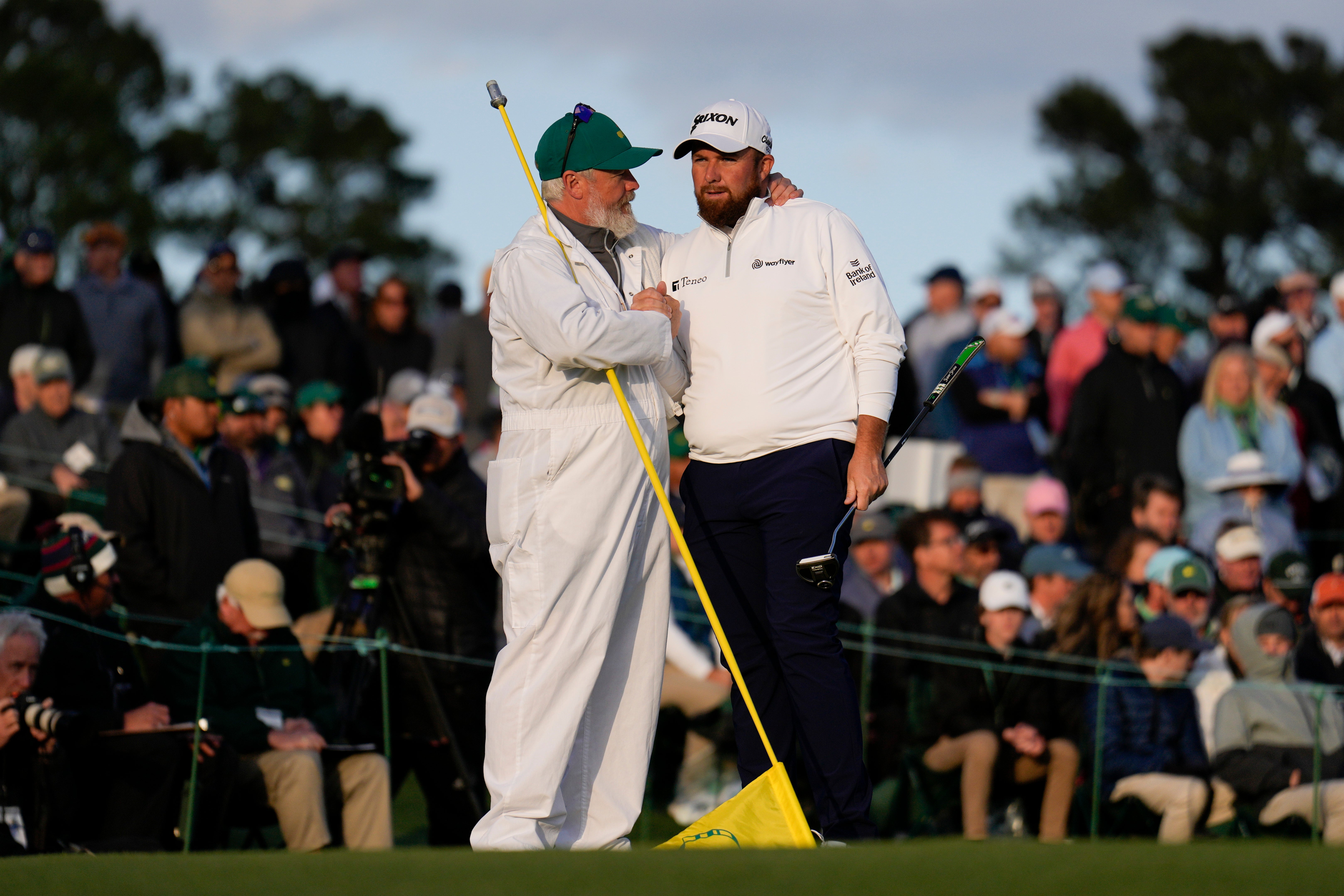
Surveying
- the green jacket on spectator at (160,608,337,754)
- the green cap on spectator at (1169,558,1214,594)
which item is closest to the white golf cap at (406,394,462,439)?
the green jacket on spectator at (160,608,337,754)

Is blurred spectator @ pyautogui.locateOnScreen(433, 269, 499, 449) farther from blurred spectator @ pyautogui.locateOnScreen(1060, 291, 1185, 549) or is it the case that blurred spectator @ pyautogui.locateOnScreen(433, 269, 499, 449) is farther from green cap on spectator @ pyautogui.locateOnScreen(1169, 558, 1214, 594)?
green cap on spectator @ pyautogui.locateOnScreen(1169, 558, 1214, 594)

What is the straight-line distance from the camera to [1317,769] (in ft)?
26.7

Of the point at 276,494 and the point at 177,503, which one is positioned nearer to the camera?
the point at 177,503

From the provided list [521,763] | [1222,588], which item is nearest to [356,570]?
[521,763]

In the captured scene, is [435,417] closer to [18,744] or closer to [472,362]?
[18,744]

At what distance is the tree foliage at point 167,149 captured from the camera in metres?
37.6

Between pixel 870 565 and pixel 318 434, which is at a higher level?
pixel 318 434

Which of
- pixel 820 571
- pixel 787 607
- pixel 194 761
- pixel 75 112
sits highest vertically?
pixel 75 112

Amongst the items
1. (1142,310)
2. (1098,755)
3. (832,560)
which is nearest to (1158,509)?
(1142,310)

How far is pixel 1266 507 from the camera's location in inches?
429

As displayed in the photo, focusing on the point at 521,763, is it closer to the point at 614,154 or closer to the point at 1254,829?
the point at 614,154

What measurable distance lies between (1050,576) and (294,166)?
37.0 metres

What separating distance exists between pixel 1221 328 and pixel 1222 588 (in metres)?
3.61

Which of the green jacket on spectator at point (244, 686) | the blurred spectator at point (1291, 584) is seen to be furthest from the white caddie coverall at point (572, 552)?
the blurred spectator at point (1291, 584)
